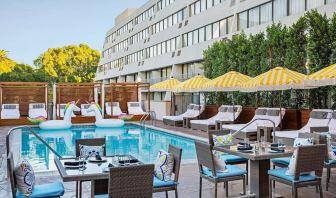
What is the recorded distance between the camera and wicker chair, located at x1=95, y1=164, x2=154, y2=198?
4.22 meters

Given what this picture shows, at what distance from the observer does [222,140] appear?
735 cm

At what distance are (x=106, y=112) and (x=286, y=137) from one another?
1602 centimetres

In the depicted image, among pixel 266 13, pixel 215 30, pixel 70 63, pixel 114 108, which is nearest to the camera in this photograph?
pixel 266 13

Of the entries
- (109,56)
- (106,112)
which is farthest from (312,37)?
(109,56)

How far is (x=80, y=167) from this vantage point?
5105mm

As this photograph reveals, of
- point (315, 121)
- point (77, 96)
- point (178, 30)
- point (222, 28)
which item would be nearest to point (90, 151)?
point (315, 121)

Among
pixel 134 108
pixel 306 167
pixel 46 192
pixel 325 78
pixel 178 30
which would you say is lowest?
pixel 46 192

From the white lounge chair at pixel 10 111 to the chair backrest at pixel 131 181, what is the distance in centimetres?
1965

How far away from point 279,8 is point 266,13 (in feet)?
3.99

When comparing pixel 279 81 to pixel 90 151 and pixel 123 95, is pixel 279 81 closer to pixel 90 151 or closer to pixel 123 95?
pixel 90 151

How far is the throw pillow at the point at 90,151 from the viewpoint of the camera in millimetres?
5957

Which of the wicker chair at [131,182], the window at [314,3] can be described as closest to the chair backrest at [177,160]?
the wicker chair at [131,182]

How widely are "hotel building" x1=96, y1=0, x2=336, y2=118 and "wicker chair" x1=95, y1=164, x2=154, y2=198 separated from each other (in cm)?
1669

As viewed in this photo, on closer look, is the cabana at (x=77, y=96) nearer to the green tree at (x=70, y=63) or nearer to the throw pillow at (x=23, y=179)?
the throw pillow at (x=23, y=179)
